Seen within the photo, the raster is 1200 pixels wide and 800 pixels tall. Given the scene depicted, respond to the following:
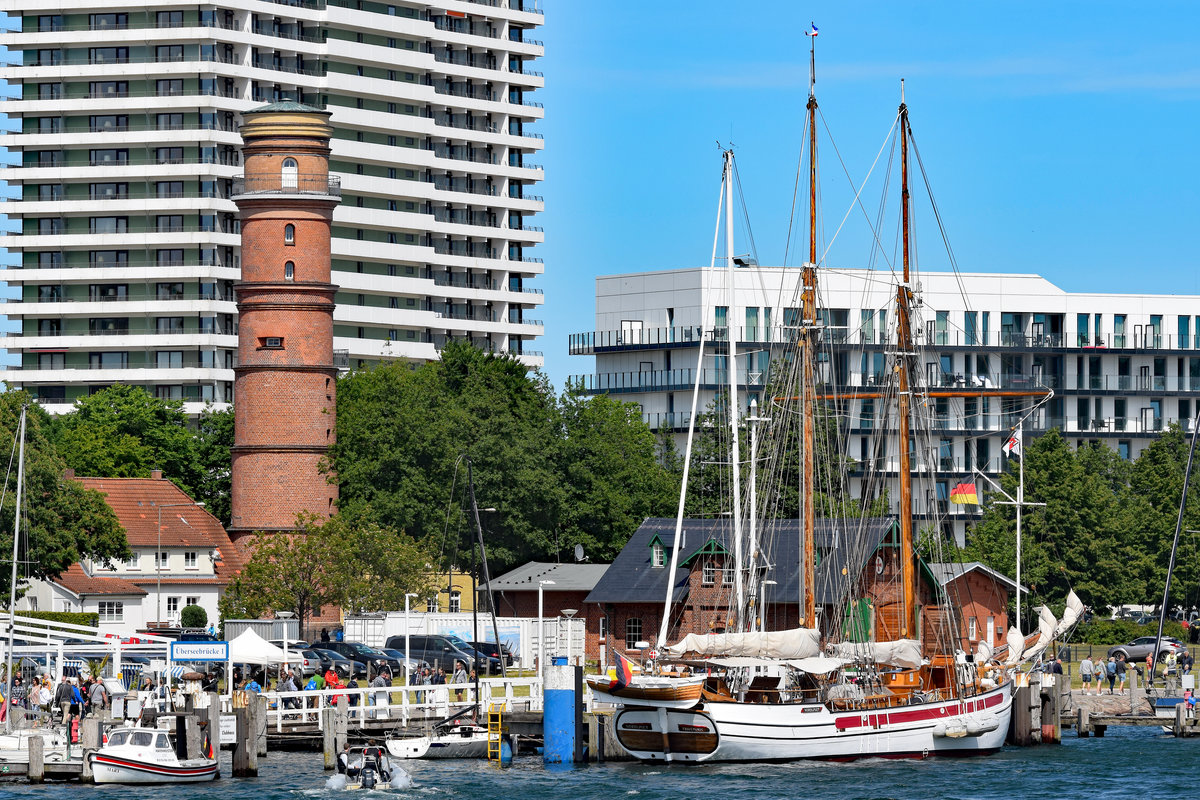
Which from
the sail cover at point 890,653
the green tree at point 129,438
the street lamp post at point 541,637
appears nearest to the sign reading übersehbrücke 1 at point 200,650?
the street lamp post at point 541,637

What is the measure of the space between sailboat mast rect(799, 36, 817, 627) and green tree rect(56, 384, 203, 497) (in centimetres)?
6708

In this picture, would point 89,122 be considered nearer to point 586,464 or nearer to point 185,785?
point 586,464

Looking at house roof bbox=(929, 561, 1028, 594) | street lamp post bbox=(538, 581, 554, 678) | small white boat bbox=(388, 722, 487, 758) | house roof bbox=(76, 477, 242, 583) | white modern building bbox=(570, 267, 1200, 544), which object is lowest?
small white boat bbox=(388, 722, 487, 758)

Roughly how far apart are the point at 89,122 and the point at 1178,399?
272 feet

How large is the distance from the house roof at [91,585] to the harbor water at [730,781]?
48.7 meters

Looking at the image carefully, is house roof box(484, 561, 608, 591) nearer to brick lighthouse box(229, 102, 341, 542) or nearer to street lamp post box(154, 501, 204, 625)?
brick lighthouse box(229, 102, 341, 542)

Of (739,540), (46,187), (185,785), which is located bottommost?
(185,785)

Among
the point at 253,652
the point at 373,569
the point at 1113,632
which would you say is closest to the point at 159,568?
the point at 373,569

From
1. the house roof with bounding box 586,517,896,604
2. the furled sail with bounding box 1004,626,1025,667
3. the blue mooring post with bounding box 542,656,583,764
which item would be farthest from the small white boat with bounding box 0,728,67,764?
the house roof with bounding box 586,517,896,604

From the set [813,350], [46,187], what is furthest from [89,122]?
[813,350]

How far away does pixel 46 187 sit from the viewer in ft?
525

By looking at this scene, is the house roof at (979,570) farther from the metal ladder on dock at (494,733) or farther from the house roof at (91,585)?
the house roof at (91,585)

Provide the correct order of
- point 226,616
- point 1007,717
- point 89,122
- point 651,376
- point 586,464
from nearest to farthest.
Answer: point 1007,717
point 226,616
point 586,464
point 651,376
point 89,122

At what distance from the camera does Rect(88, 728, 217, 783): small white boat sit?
54.8 m
